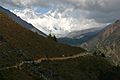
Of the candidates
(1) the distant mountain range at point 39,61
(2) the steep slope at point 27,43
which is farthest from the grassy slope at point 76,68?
(2) the steep slope at point 27,43

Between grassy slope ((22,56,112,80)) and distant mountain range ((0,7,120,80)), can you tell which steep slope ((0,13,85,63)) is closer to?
distant mountain range ((0,7,120,80))

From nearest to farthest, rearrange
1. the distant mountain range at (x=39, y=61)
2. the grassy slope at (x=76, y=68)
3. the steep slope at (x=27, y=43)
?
the distant mountain range at (x=39, y=61)
the grassy slope at (x=76, y=68)
the steep slope at (x=27, y=43)

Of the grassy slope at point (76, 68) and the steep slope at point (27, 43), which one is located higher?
the steep slope at point (27, 43)

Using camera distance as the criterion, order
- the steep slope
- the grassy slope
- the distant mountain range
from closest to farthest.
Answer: the distant mountain range < the grassy slope < the steep slope

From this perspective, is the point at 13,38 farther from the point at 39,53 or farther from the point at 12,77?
the point at 12,77

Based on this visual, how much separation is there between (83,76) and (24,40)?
34.3 m

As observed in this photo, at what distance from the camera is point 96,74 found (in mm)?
151875

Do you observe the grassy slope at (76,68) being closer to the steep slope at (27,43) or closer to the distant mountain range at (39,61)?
the distant mountain range at (39,61)

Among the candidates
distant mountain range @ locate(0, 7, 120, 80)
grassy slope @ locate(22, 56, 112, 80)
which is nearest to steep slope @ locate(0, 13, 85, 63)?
distant mountain range @ locate(0, 7, 120, 80)

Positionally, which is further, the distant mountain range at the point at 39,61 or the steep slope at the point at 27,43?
the steep slope at the point at 27,43

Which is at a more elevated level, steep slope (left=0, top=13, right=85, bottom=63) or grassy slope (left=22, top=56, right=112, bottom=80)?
steep slope (left=0, top=13, right=85, bottom=63)

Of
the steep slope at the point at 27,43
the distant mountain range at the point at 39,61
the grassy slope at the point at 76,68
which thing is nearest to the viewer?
the distant mountain range at the point at 39,61

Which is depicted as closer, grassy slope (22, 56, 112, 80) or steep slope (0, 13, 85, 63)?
grassy slope (22, 56, 112, 80)

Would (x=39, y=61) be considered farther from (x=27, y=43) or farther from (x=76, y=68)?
(x=27, y=43)
